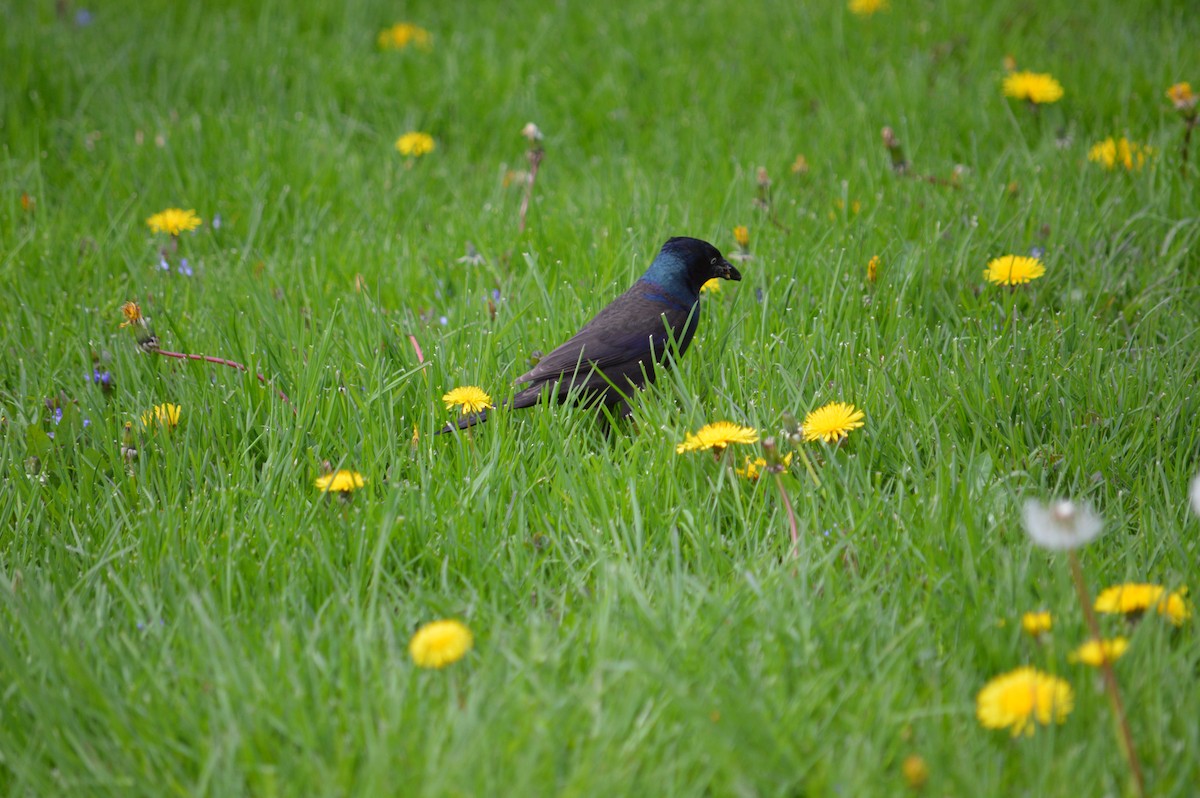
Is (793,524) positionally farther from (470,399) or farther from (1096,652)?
(470,399)

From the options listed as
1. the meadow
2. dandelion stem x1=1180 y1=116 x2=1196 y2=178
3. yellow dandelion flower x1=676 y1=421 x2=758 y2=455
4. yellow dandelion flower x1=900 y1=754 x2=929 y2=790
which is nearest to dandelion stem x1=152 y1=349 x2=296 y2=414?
the meadow

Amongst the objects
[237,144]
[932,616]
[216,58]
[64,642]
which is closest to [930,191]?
[932,616]

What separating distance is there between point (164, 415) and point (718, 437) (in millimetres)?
1441

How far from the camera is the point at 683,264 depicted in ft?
11.5

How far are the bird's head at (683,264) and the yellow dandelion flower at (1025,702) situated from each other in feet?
6.15

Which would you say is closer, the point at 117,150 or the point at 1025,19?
the point at 117,150

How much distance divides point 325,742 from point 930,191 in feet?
10.7

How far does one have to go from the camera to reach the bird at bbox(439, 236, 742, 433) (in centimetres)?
317

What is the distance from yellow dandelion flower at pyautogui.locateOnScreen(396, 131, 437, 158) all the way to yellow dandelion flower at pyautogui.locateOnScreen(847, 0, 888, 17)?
2567 millimetres

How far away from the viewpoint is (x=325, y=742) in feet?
6.27

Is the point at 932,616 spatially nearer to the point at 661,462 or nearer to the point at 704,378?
the point at 661,462

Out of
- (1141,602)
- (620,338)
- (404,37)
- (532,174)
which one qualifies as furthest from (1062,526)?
(404,37)

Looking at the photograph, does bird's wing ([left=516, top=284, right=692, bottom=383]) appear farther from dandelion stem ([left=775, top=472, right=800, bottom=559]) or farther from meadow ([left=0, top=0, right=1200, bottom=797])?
dandelion stem ([left=775, top=472, right=800, bottom=559])

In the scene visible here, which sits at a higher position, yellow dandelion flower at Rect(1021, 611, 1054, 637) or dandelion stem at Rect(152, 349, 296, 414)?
yellow dandelion flower at Rect(1021, 611, 1054, 637)
